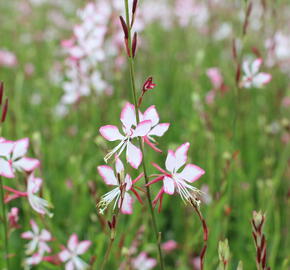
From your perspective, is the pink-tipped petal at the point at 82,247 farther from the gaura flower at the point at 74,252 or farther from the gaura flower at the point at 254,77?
the gaura flower at the point at 254,77

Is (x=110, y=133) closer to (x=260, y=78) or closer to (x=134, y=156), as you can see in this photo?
(x=134, y=156)

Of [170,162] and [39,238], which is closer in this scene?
[170,162]

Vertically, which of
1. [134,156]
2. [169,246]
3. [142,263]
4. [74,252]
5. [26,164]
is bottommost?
[169,246]

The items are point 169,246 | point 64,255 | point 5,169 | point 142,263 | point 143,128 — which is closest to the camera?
point 143,128

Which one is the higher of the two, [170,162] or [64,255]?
[170,162]

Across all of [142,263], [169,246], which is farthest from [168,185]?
[169,246]

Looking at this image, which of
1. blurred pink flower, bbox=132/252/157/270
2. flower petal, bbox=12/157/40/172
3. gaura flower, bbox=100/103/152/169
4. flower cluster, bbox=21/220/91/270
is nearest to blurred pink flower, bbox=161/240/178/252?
blurred pink flower, bbox=132/252/157/270

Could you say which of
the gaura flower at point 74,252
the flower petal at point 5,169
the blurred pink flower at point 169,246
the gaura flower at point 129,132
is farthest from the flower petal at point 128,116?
the blurred pink flower at point 169,246

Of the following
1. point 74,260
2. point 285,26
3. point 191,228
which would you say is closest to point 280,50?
point 285,26

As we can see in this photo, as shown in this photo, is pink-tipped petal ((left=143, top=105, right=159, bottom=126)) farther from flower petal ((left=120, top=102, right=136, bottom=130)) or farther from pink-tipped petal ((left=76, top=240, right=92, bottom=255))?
pink-tipped petal ((left=76, top=240, right=92, bottom=255))
